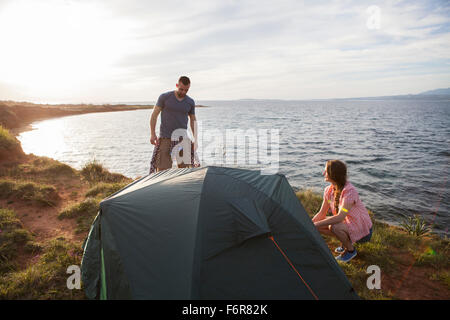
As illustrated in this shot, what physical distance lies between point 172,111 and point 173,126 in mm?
399

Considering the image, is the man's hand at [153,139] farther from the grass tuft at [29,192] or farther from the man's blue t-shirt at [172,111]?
the grass tuft at [29,192]

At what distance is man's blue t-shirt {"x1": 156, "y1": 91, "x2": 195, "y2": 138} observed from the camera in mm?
6461

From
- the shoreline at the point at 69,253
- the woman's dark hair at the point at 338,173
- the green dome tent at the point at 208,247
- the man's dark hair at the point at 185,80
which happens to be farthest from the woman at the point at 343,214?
the man's dark hair at the point at 185,80

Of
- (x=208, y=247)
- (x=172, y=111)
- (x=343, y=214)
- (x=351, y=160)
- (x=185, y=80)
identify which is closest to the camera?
(x=208, y=247)

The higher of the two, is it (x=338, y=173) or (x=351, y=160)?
(x=338, y=173)

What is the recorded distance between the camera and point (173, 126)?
657 cm

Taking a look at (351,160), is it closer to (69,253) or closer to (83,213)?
(83,213)

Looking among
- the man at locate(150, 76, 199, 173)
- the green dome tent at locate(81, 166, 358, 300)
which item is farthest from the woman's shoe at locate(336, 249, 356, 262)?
the man at locate(150, 76, 199, 173)

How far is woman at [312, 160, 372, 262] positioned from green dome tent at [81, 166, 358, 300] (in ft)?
2.80

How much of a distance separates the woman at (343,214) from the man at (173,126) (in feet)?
12.8

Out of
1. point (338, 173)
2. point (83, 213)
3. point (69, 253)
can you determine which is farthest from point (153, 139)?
point (338, 173)

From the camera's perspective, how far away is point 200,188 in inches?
134

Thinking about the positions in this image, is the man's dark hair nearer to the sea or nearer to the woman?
the woman

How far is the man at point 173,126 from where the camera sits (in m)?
6.45
